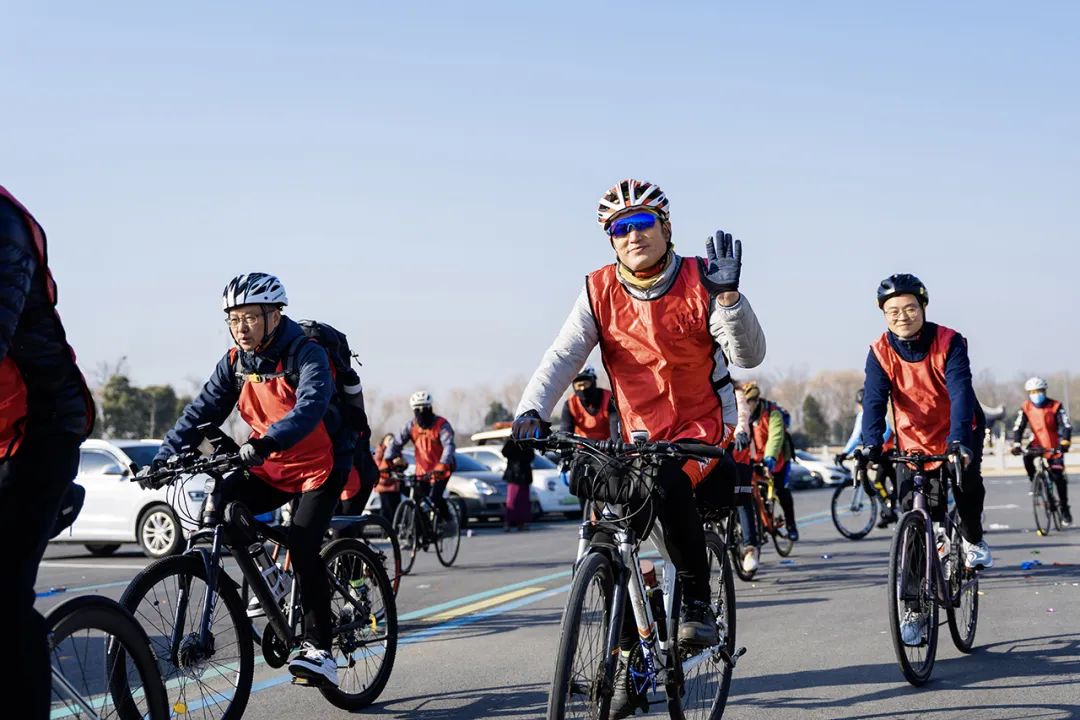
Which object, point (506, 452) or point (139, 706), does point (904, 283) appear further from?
point (139, 706)

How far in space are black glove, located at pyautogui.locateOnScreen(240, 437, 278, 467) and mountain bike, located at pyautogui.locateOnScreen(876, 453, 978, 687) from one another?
9.63 ft

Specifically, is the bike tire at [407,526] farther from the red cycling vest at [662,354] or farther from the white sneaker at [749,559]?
the red cycling vest at [662,354]

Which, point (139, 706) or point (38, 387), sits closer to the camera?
point (38, 387)

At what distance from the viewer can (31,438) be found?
3381 millimetres

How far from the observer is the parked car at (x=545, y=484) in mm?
24219

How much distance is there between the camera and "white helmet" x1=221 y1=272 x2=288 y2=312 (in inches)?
229

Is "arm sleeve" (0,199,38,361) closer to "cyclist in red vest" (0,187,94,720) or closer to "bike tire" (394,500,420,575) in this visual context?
"cyclist in red vest" (0,187,94,720)

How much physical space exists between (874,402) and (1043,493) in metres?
10.2

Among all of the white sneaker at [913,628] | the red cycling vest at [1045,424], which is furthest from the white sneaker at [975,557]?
the red cycling vest at [1045,424]

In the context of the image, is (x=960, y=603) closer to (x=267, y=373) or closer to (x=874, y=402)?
(x=874, y=402)

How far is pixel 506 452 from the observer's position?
4.67m

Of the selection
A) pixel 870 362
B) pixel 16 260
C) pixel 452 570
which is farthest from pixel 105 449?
pixel 16 260

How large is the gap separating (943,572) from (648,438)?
9.56ft

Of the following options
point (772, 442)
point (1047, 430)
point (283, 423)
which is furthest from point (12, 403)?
point (1047, 430)
